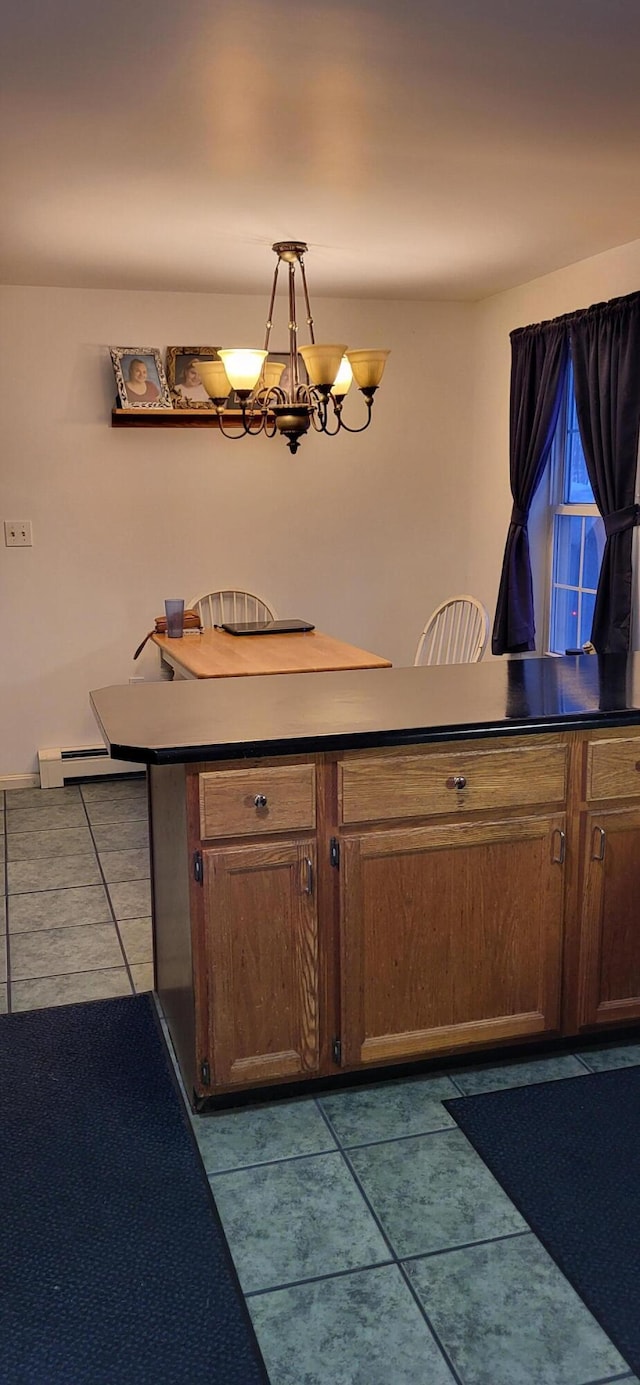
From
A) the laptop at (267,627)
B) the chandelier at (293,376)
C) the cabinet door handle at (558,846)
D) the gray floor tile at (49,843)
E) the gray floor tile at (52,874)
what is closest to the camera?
the cabinet door handle at (558,846)

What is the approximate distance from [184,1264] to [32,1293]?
0.25 meters

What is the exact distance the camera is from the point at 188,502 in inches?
198

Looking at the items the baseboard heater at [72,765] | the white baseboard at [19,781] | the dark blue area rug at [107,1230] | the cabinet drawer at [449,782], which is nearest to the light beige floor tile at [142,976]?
the dark blue area rug at [107,1230]

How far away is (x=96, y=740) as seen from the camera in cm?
510

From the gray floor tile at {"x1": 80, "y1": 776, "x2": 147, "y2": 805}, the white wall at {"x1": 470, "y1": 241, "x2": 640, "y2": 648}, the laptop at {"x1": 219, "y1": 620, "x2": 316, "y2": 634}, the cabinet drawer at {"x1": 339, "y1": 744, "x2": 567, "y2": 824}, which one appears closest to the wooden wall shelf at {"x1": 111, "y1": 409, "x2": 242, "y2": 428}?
the laptop at {"x1": 219, "y1": 620, "x2": 316, "y2": 634}

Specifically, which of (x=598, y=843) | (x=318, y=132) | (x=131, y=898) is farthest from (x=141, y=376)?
(x=598, y=843)

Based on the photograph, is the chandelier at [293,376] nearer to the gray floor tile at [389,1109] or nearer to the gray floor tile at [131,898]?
the gray floor tile at [131,898]

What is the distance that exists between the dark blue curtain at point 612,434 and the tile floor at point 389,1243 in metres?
1.89

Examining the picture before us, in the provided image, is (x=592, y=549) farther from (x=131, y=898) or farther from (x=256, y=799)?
(x=256, y=799)

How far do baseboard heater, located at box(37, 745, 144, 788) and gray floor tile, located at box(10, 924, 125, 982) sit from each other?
1705 mm

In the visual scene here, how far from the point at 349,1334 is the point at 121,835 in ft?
9.09

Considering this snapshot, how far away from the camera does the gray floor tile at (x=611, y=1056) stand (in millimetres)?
2486

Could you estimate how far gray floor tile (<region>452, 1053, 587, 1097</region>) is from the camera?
241cm

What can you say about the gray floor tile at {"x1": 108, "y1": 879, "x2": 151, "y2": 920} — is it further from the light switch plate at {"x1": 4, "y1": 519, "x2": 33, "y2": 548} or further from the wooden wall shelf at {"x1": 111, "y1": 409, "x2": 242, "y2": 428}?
the wooden wall shelf at {"x1": 111, "y1": 409, "x2": 242, "y2": 428}
